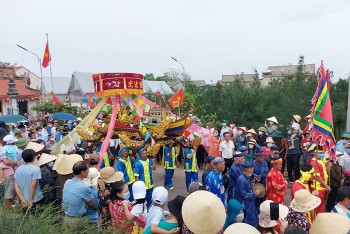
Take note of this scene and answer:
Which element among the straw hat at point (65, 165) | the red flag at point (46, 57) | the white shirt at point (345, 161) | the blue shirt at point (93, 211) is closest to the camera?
the blue shirt at point (93, 211)

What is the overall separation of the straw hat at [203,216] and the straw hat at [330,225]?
0.86 metres

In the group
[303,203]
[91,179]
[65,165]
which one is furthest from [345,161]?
[65,165]

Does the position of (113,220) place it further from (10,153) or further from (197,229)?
(10,153)

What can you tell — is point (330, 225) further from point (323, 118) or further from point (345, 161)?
point (345, 161)

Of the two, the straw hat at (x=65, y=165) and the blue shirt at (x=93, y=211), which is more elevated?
the straw hat at (x=65, y=165)

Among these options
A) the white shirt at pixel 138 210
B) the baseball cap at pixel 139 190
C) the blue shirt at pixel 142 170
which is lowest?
the blue shirt at pixel 142 170

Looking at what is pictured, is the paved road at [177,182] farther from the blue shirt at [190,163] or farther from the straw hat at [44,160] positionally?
the straw hat at [44,160]

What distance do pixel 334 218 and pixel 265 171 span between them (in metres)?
3.11

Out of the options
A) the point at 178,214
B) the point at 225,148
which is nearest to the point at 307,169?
the point at 178,214

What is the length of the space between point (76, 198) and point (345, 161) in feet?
16.7

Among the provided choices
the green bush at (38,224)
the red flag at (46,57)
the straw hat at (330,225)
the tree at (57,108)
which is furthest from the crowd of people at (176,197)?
the tree at (57,108)

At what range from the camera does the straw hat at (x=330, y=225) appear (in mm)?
3088

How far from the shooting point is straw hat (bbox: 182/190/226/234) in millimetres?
3156

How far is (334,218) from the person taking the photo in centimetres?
317
